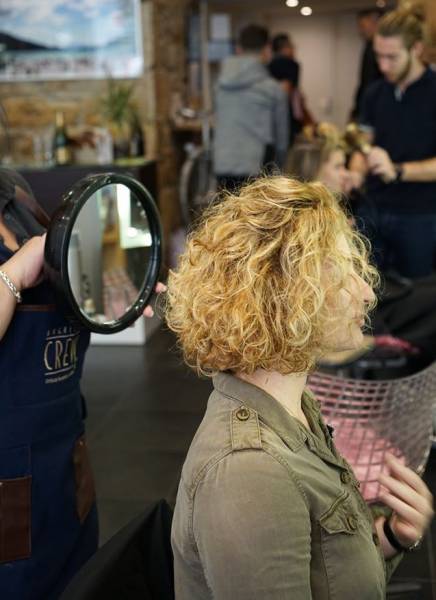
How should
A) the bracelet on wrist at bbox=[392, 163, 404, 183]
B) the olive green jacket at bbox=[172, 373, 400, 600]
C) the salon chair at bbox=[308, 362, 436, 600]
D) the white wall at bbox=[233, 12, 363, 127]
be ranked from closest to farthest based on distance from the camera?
the olive green jacket at bbox=[172, 373, 400, 600] < the salon chair at bbox=[308, 362, 436, 600] < the bracelet on wrist at bbox=[392, 163, 404, 183] < the white wall at bbox=[233, 12, 363, 127]

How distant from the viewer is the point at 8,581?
126 cm

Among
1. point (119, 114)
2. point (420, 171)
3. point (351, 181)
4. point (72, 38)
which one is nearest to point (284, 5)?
point (72, 38)

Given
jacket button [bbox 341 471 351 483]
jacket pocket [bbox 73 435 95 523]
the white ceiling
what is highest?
the white ceiling

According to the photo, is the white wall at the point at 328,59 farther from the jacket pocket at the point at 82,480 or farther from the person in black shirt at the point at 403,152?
the jacket pocket at the point at 82,480

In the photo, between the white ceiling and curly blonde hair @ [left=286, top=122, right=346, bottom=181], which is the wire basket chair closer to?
curly blonde hair @ [left=286, top=122, right=346, bottom=181]

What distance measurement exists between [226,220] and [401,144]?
7.76ft

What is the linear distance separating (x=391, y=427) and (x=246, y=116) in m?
3.60

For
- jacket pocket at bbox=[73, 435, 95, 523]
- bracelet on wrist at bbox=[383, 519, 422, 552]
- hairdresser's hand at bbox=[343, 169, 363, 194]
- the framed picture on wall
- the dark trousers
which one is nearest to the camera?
bracelet on wrist at bbox=[383, 519, 422, 552]

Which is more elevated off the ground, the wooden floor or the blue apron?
the blue apron

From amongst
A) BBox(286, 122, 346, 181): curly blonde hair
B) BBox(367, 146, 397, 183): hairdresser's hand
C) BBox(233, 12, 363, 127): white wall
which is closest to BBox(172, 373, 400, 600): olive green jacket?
BBox(286, 122, 346, 181): curly blonde hair

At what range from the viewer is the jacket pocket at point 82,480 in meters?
1.37

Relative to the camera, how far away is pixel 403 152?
3150 millimetres

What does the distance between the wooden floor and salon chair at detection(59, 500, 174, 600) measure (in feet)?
3.89

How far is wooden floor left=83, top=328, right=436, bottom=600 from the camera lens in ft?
8.10
